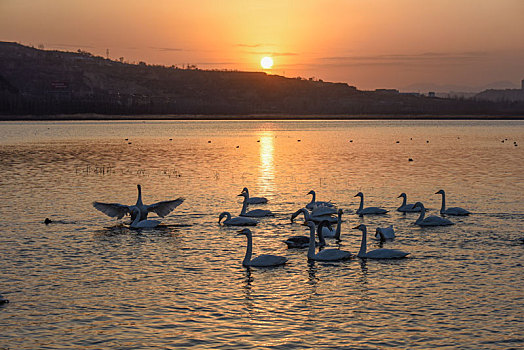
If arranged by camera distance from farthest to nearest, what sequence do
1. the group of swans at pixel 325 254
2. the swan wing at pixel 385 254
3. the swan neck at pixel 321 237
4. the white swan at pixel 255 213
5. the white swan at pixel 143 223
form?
the white swan at pixel 255 213
the white swan at pixel 143 223
the swan neck at pixel 321 237
the swan wing at pixel 385 254
the group of swans at pixel 325 254

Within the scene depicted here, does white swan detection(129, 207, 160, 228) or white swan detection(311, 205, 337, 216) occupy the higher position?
white swan detection(311, 205, 337, 216)

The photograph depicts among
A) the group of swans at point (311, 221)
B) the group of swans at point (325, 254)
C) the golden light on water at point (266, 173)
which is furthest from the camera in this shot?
the golden light on water at point (266, 173)

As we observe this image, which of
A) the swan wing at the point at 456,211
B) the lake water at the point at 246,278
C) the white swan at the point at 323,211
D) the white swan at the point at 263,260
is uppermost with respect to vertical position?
the white swan at the point at 323,211

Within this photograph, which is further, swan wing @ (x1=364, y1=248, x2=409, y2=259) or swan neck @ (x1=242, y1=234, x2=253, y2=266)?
swan wing @ (x1=364, y1=248, x2=409, y2=259)

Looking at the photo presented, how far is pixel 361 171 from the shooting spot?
43.2 metres

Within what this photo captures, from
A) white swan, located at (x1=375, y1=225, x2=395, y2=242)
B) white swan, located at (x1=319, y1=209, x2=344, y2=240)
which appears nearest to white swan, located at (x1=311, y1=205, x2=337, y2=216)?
white swan, located at (x1=319, y1=209, x2=344, y2=240)

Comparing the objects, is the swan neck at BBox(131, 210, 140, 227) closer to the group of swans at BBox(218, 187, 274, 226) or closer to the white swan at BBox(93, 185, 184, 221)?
the white swan at BBox(93, 185, 184, 221)

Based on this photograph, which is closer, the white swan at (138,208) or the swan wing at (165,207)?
the white swan at (138,208)

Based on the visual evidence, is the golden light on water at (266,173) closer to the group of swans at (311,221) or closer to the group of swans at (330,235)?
the group of swans at (311,221)

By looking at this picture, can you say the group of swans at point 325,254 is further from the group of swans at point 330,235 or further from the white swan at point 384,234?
the white swan at point 384,234

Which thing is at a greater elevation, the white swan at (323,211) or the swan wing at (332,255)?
the white swan at (323,211)

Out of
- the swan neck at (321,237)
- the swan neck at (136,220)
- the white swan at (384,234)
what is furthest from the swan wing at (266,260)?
the swan neck at (136,220)

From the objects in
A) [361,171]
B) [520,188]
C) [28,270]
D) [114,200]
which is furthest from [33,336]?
[361,171]

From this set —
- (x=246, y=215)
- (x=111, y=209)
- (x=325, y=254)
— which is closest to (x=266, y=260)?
(x=325, y=254)
